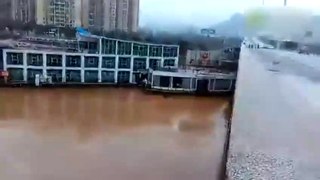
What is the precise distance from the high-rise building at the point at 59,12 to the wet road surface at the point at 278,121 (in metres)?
1.07

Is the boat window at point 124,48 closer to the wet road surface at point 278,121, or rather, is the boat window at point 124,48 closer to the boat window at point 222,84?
the boat window at point 222,84

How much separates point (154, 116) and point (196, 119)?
250mm

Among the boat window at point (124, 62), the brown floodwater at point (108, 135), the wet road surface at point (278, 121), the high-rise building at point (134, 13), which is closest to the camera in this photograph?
the wet road surface at point (278, 121)

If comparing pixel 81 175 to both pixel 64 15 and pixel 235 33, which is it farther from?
pixel 235 33

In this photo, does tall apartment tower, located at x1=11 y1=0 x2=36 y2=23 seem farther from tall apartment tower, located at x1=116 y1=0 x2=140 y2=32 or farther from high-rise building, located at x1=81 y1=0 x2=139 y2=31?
tall apartment tower, located at x1=116 y1=0 x2=140 y2=32

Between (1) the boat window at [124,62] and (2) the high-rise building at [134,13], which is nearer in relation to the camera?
(2) the high-rise building at [134,13]

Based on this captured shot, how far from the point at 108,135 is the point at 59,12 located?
782 millimetres

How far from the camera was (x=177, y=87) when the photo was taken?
240 centimetres

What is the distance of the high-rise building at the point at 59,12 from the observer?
233cm

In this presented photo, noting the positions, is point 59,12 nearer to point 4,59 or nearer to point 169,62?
point 4,59

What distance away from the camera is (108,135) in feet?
7.58

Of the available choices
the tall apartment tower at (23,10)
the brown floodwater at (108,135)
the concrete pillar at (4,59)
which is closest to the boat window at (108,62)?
the brown floodwater at (108,135)

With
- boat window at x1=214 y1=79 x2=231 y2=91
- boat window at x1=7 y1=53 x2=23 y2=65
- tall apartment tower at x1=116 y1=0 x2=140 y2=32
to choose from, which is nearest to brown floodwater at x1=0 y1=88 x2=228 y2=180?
boat window at x1=214 y1=79 x2=231 y2=91

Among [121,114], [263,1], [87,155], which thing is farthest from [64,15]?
[263,1]
